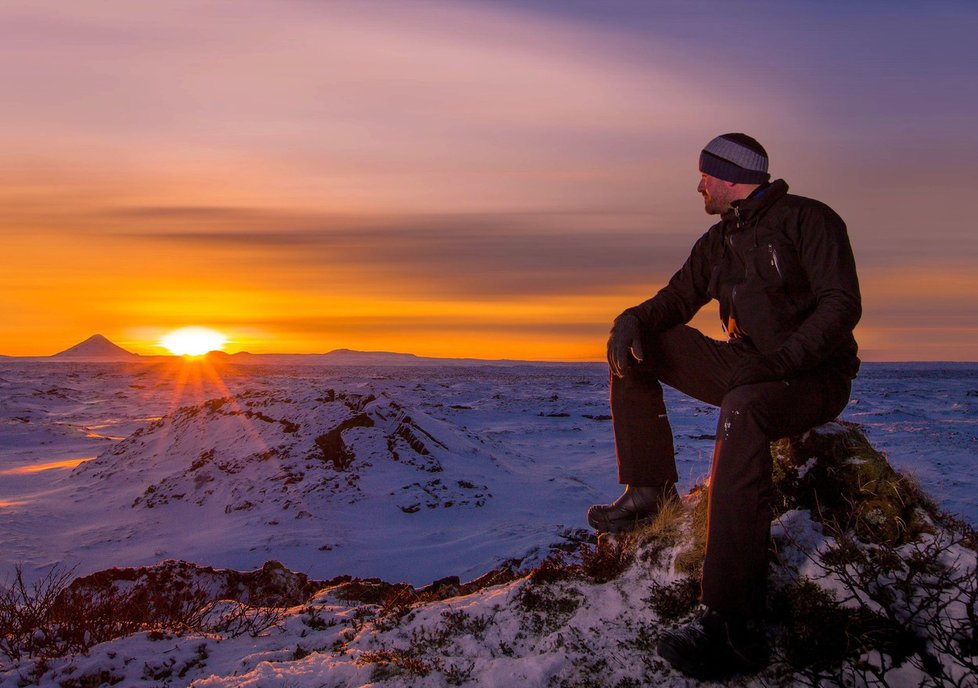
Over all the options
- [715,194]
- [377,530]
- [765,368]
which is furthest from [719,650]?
[377,530]

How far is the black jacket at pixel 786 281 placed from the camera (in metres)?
3.65

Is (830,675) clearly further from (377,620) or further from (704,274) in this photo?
(377,620)

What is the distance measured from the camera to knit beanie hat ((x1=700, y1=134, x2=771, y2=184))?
4234 millimetres

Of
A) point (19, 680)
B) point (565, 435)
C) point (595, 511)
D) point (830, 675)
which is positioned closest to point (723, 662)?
point (830, 675)

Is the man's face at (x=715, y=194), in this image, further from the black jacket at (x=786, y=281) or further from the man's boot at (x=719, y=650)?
the man's boot at (x=719, y=650)

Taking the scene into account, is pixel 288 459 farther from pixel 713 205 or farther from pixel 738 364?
pixel 738 364

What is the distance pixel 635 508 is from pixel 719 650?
151 centimetres

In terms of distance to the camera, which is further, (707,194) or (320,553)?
(320,553)

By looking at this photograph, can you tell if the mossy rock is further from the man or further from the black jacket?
the black jacket

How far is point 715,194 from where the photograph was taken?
437 centimetres

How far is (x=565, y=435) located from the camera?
20.9 metres

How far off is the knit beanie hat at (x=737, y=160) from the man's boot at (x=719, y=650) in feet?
7.72

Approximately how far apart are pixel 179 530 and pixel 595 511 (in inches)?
304

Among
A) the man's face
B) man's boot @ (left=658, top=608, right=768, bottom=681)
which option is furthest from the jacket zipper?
man's boot @ (left=658, top=608, right=768, bottom=681)
